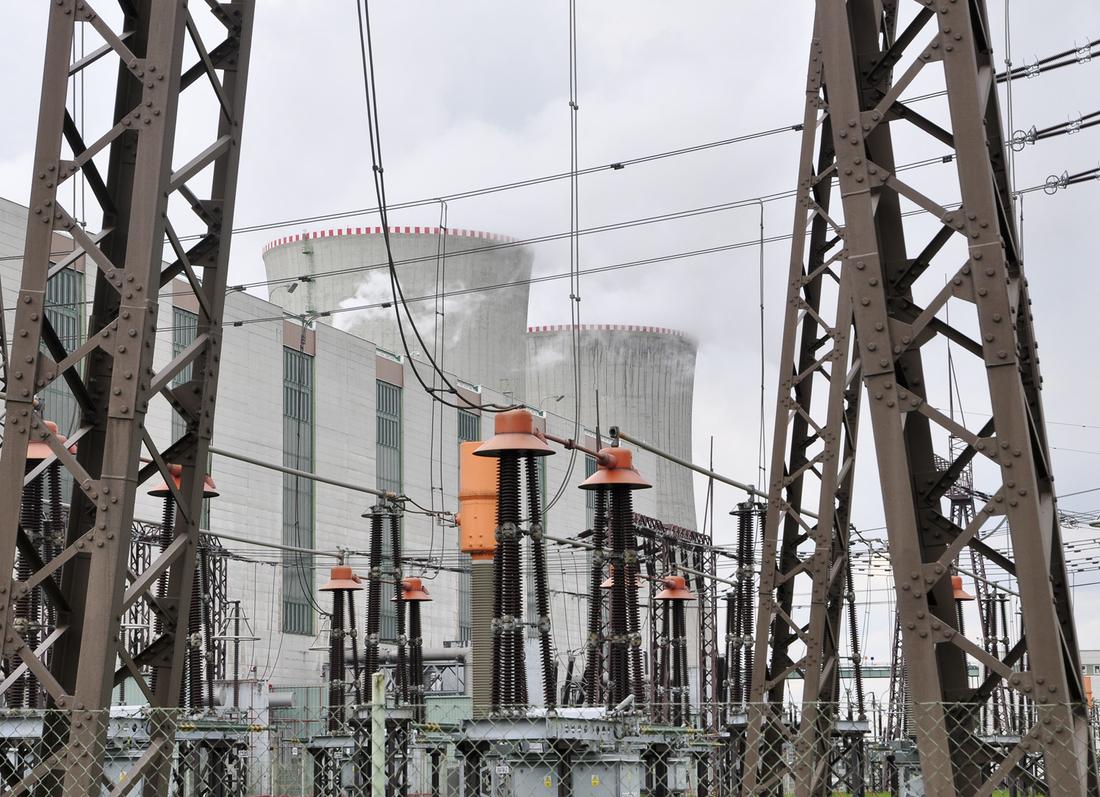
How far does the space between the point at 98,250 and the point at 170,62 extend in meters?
1.21

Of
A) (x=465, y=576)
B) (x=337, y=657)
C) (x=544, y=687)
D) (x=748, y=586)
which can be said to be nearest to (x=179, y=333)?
(x=337, y=657)

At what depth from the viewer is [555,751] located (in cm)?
1508

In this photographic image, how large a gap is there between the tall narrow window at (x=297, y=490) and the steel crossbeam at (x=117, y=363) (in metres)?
37.0

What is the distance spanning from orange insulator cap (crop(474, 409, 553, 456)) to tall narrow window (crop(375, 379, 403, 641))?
35.6 m

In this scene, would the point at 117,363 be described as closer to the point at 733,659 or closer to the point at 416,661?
the point at 416,661

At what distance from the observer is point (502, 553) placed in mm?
15305

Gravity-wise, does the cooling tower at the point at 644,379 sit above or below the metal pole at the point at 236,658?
above

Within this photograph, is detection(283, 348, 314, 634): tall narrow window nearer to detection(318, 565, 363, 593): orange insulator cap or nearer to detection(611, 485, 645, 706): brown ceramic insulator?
detection(318, 565, 363, 593): orange insulator cap

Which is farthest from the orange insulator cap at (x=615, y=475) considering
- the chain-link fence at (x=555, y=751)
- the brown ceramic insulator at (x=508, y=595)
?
the chain-link fence at (x=555, y=751)

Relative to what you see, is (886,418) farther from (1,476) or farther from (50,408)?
(50,408)

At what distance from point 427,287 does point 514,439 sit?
121 ft

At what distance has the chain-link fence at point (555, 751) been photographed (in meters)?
7.05

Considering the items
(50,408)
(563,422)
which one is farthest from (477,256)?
(50,408)

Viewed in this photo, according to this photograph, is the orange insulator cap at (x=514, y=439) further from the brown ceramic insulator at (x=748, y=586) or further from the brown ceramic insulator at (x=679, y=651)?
the brown ceramic insulator at (x=679, y=651)
